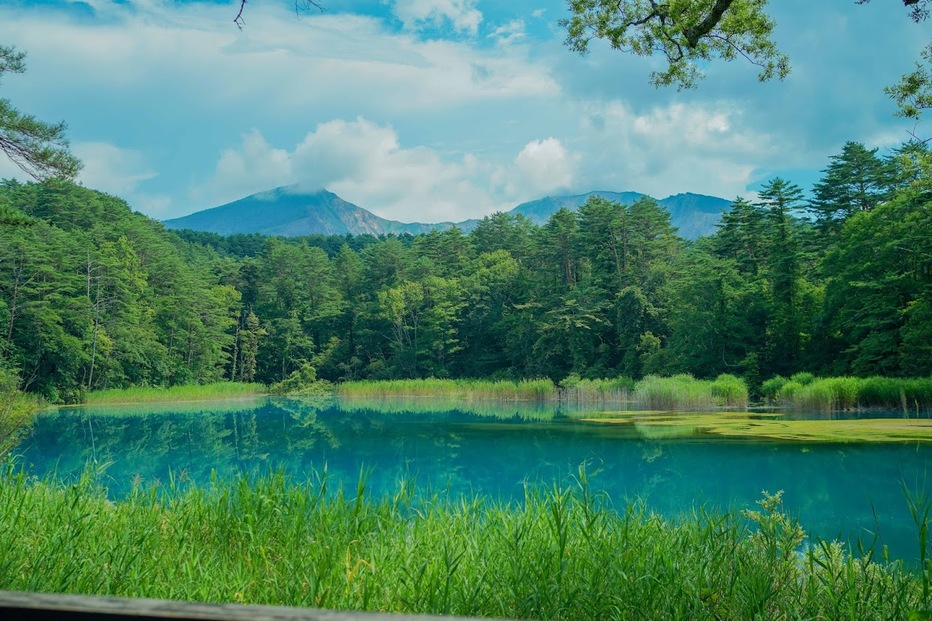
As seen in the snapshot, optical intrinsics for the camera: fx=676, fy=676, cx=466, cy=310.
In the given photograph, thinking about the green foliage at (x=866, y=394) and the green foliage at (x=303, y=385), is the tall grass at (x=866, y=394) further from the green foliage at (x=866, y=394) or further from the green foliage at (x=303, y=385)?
the green foliage at (x=303, y=385)

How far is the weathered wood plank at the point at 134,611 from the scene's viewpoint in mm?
726

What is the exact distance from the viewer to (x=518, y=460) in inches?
465

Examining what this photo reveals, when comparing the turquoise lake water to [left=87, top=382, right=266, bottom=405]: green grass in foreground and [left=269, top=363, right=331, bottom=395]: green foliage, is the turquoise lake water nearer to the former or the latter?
[left=87, top=382, right=266, bottom=405]: green grass in foreground

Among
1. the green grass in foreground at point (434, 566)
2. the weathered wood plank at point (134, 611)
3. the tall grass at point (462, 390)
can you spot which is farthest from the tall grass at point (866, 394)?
the weathered wood plank at point (134, 611)

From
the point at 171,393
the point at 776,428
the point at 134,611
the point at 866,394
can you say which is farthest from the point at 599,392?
the point at 134,611

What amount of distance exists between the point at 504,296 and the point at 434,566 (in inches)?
1483

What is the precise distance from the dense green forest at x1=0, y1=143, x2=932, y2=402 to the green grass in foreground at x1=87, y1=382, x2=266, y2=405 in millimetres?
1118

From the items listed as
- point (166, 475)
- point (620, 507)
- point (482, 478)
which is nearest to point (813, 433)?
point (482, 478)

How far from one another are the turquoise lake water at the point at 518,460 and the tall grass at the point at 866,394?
18.8ft

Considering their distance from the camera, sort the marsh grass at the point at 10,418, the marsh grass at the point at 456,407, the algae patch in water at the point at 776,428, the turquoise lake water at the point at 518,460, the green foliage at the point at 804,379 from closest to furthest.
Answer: the marsh grass at the point at 10,418
the turquoise lake water at the point at 518,460
the algae patch in water at the point at 776,428
the green foliage at the point at 804,379
the marsh grass at the point at 456,407

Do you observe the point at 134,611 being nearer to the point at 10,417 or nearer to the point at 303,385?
the point at 10,417

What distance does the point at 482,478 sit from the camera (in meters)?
10.1

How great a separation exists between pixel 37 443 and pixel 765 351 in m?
23.2

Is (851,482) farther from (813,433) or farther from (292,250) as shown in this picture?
(292,250)
